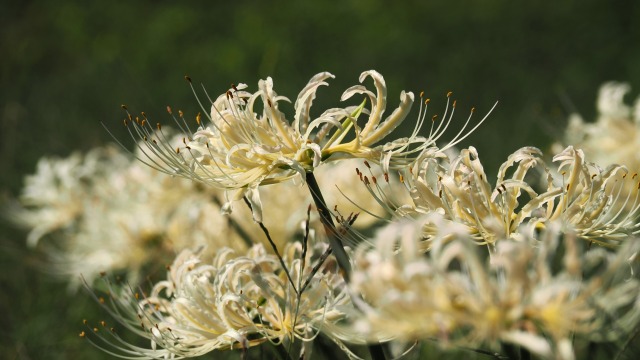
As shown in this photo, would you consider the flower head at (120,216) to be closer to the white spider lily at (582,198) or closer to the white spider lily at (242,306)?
the white spider lily at (242,306)

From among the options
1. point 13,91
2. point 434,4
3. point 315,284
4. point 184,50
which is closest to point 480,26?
point 434,4

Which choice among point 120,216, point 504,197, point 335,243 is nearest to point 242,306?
point 335,243

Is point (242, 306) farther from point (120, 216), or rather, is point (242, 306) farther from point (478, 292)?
point (120, 216)

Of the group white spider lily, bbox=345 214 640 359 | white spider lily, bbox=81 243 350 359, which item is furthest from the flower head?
white spider lily, bbox=345 214 640 359

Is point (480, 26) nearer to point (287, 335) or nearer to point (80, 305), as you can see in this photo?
point (80, 305)

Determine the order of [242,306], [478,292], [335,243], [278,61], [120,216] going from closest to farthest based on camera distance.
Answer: [478,292] < [335,243] < [242,306] < [120,216] < [278,61]

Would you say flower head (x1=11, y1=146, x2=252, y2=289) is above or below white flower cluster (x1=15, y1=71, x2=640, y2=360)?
above

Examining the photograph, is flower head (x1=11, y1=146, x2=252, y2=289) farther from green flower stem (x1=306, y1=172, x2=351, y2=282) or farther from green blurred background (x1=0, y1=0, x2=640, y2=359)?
green flower stem (x1=306, y1=172, x2=351, y2=282)

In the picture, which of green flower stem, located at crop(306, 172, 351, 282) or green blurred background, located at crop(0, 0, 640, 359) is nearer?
green flower stem, located at crop(306, 172, 351, 282)
